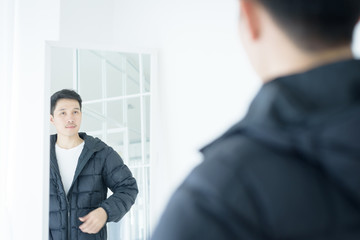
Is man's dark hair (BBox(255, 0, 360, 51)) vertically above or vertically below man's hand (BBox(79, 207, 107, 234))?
above

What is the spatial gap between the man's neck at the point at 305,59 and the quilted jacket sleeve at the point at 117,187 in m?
2.19

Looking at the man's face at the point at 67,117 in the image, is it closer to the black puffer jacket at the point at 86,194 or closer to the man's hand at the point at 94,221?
the black puffer jacket at the point at 86,194

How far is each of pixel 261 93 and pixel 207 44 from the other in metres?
2.59

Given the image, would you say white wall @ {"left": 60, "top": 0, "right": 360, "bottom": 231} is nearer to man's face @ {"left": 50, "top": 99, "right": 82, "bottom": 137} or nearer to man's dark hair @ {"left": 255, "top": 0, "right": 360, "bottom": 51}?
man's face @ {"left": 50, "top": 99, "right": 82, "bottom": 137}

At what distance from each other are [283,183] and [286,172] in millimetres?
13

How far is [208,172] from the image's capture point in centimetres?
52

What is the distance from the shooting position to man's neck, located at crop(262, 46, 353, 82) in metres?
0.60

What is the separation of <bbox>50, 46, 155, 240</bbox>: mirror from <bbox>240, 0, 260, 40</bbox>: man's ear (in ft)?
7.52

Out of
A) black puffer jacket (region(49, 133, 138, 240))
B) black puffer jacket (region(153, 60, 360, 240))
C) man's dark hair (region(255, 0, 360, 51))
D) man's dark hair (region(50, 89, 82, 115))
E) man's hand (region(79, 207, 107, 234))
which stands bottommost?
man's hand (region(79, 207, 107, 234))

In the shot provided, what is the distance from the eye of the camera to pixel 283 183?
52 cm

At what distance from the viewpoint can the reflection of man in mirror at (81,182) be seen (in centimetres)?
266

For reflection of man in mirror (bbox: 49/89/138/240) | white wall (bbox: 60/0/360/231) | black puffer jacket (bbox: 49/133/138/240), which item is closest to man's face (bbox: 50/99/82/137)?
reflection of man in mirror (bbox: 49/89/138/240)

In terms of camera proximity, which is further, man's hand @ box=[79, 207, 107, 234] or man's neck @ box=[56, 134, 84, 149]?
man's neck @ box=[56, 134, 84, 149]

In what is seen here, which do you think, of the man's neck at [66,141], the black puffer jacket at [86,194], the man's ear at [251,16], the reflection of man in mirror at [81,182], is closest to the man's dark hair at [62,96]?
the reflection of man in mirror at [81,182]
